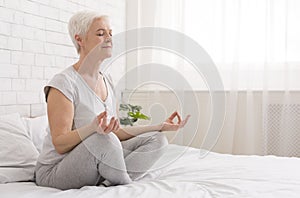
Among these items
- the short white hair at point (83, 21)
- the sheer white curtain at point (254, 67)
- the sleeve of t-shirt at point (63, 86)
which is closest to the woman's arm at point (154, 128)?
the sleeve of t-shirt at point (63, 86)

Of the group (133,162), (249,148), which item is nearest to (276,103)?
(249,148)

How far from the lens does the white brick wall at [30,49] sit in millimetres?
2332

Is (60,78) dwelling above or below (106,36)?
below

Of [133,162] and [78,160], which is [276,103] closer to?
[133,162]

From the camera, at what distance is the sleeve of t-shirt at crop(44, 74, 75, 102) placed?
1705mm

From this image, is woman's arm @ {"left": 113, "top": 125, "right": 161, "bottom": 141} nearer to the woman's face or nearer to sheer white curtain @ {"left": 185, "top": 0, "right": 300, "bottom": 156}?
the woman's face

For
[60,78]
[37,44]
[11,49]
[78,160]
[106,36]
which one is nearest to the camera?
[78,160]

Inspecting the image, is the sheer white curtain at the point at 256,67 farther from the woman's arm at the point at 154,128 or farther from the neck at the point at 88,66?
the neck at the point at 88,66

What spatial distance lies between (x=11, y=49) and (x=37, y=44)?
0.76ft

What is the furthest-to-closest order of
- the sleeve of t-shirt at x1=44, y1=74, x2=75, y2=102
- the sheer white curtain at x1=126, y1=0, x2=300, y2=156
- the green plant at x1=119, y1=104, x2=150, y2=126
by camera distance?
the sheer white curtain at x1=126, y1=0, x2=300, y2=156 < the green plant at x1=119, y1=104, x2=150, y2=126 < the sleeve of t-shirt at x1=44, y1=74, x2=75, y2=102

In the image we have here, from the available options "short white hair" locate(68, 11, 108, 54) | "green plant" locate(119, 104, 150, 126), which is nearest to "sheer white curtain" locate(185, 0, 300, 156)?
"green plant" locate(119, 104, 150, 126)

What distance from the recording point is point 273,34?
3.12 metres

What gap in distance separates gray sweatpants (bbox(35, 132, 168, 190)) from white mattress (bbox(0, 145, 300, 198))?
0.16 feet

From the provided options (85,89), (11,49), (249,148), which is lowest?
(249,148)
